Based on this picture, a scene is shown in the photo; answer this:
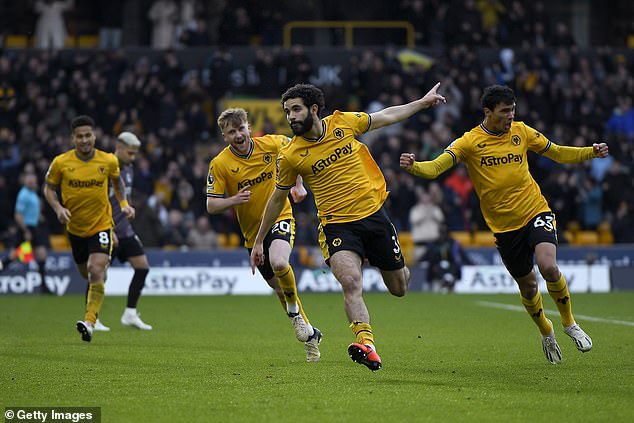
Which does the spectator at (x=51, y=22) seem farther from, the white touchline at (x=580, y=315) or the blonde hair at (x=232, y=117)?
the blonde hair at (x=232, y=117)

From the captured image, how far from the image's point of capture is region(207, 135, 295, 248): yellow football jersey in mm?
11953

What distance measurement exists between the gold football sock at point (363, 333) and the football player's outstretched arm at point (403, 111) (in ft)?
6.03

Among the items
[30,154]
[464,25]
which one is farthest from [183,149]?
[464,25]

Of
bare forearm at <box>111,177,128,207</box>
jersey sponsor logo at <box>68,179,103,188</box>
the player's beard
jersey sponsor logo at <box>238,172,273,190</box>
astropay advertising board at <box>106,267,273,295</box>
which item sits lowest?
astropay advertising board at <box>106,267,273,295</box>

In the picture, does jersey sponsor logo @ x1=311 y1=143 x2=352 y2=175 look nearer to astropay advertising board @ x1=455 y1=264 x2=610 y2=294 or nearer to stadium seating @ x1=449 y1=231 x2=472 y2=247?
astropay advertising board @ x1=455 y1=264 x2=610 y2=294

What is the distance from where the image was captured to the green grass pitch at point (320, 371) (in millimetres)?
7844

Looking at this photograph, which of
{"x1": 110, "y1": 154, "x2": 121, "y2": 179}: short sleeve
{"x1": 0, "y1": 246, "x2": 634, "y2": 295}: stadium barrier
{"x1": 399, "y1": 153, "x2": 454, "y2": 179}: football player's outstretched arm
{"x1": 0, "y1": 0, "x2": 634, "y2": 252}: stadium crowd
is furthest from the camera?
{"x1": 0, "y1": 0, "x2": 634, "y2": 252}: stadium crowd

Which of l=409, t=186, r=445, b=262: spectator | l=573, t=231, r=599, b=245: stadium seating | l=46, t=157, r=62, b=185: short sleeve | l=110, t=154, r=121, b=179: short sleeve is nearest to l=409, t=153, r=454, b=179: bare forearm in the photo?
l=110, t=154, r=121, b=179: short sleeve

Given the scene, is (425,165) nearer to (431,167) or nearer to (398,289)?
(431,167)

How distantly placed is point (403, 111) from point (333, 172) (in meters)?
0.85

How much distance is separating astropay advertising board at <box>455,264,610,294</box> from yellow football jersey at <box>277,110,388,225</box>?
48.2ft

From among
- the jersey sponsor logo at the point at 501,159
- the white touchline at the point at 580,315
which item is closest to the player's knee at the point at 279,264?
the jersey sponsor logo at the point at 501,159

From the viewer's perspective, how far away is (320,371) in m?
10.2

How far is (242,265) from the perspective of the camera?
2473 cm
